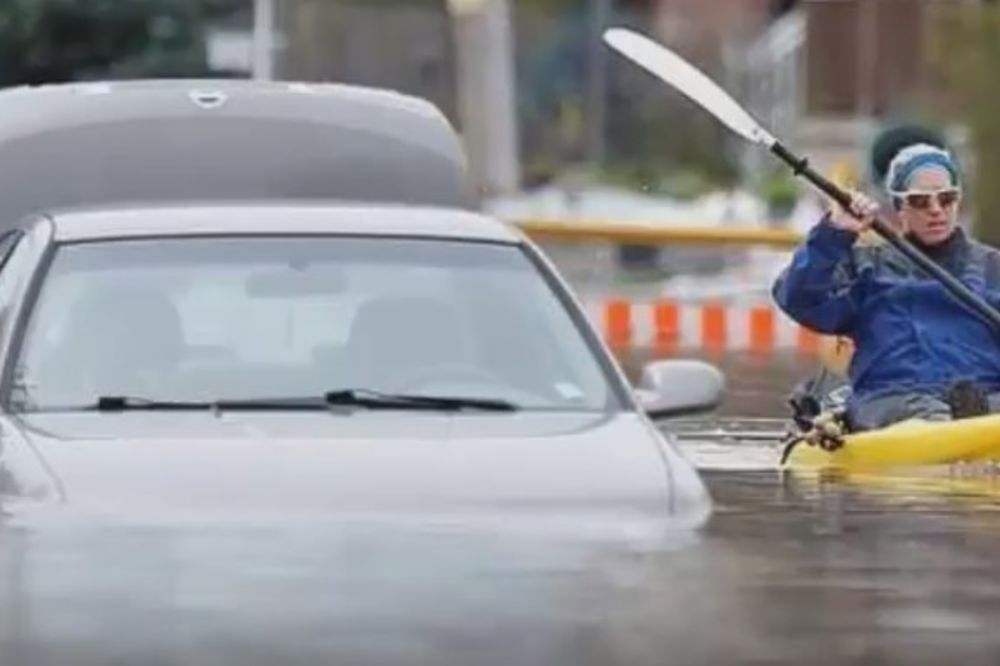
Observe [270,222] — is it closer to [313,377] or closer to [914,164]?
[313,377]

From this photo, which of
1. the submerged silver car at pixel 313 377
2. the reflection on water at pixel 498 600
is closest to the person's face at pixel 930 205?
the submerged silver car at pixel 313 377

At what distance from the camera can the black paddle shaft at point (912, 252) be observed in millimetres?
10188

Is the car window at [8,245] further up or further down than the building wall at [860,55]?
further up

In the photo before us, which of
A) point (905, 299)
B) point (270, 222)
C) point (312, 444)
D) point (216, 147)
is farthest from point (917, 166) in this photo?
point (312, 444)

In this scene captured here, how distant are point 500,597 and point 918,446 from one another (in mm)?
3387

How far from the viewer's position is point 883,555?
702 centimetres

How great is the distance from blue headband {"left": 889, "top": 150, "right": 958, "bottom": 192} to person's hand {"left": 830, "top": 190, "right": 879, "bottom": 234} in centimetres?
26

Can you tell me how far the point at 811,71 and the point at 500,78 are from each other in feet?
31.5

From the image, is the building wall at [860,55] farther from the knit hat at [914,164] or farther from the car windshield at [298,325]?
the car windshield at [298,325]

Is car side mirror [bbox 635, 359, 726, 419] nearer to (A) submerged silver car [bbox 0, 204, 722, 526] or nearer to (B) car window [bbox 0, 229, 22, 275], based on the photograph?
(A) submerged silver car [bbox 0, 204, 722, 526]

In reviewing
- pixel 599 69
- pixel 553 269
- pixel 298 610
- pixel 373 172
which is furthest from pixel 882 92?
pixel 298 610

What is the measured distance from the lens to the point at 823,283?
34.2 feet

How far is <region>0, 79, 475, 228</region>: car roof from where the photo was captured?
11930mm

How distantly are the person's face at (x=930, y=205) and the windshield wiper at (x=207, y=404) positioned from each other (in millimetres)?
2864
